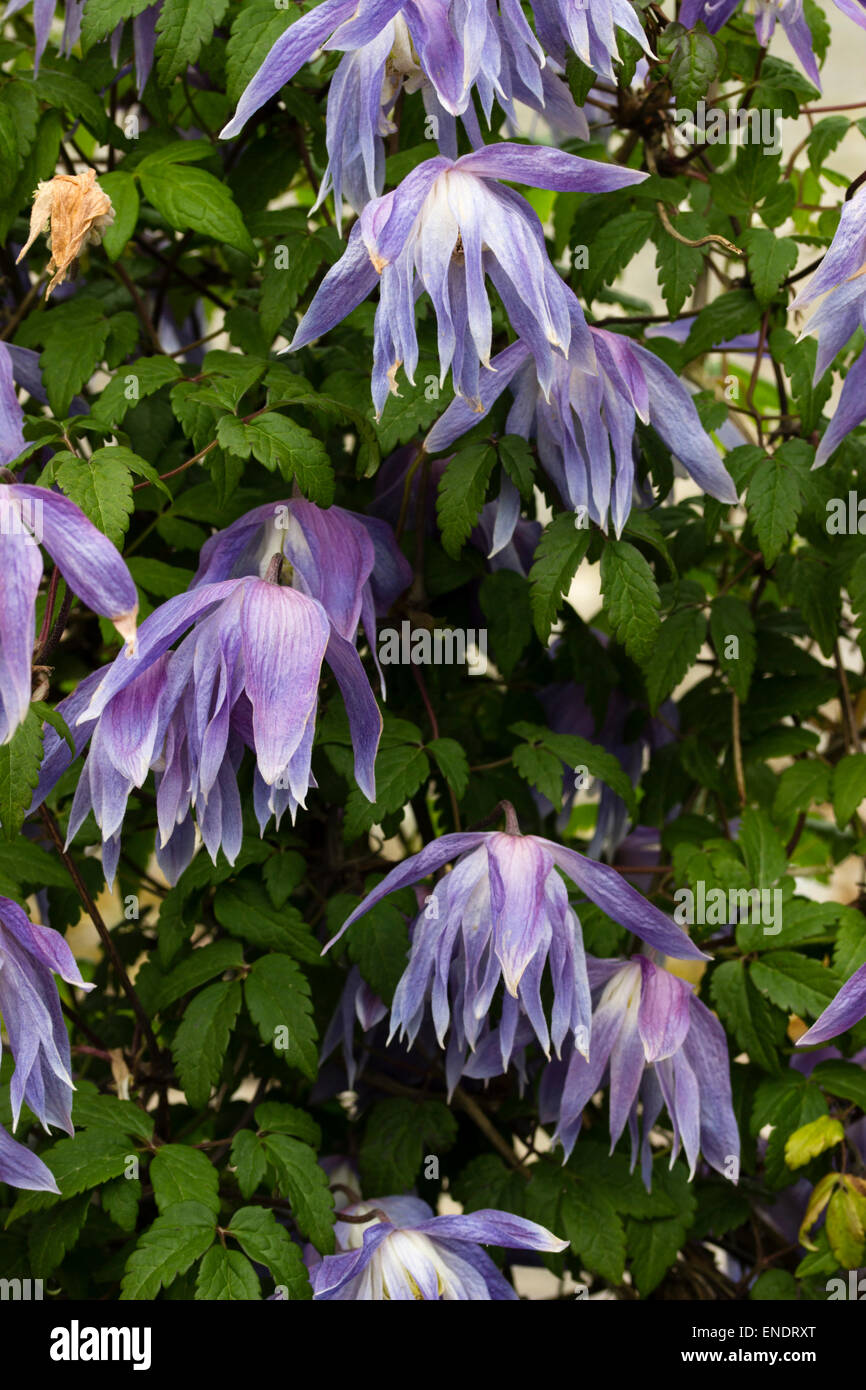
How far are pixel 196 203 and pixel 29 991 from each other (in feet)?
1.63

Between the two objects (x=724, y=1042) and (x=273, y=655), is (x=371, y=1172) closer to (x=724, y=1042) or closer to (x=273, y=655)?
(x=724, y=1042)

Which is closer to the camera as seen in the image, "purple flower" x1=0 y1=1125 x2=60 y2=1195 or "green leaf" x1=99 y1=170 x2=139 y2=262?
"purple flower" x1=0 y1=1125 x2=60 y2=1195

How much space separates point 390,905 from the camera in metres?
0.92

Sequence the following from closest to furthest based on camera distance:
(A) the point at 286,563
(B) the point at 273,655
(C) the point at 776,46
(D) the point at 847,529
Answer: (B) the point at 273,655
(A) the point at 286,563
(D) the point at 847,529
(C) the point at 776,46

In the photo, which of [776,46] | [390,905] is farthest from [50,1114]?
[776,46]

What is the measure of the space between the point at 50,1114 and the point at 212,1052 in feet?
0.35

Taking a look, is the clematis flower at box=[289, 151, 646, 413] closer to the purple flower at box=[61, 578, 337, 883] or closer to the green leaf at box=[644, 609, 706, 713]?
the purple flower at box=[61, 578, 337, 883]

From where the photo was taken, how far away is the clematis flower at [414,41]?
71cm

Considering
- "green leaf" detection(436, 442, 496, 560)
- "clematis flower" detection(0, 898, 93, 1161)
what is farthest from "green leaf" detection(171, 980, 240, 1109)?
"green leaf" detection(436, 442, 496, 560)

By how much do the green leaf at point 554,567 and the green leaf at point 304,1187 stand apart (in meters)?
0.34

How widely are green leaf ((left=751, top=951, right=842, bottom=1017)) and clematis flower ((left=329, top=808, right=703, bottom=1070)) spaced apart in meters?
0.12

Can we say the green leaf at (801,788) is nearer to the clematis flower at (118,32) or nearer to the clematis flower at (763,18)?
the clematis flower at (763,18)

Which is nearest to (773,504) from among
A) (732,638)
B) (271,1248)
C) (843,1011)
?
(732,638)

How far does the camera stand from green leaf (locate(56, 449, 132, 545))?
74 cm
